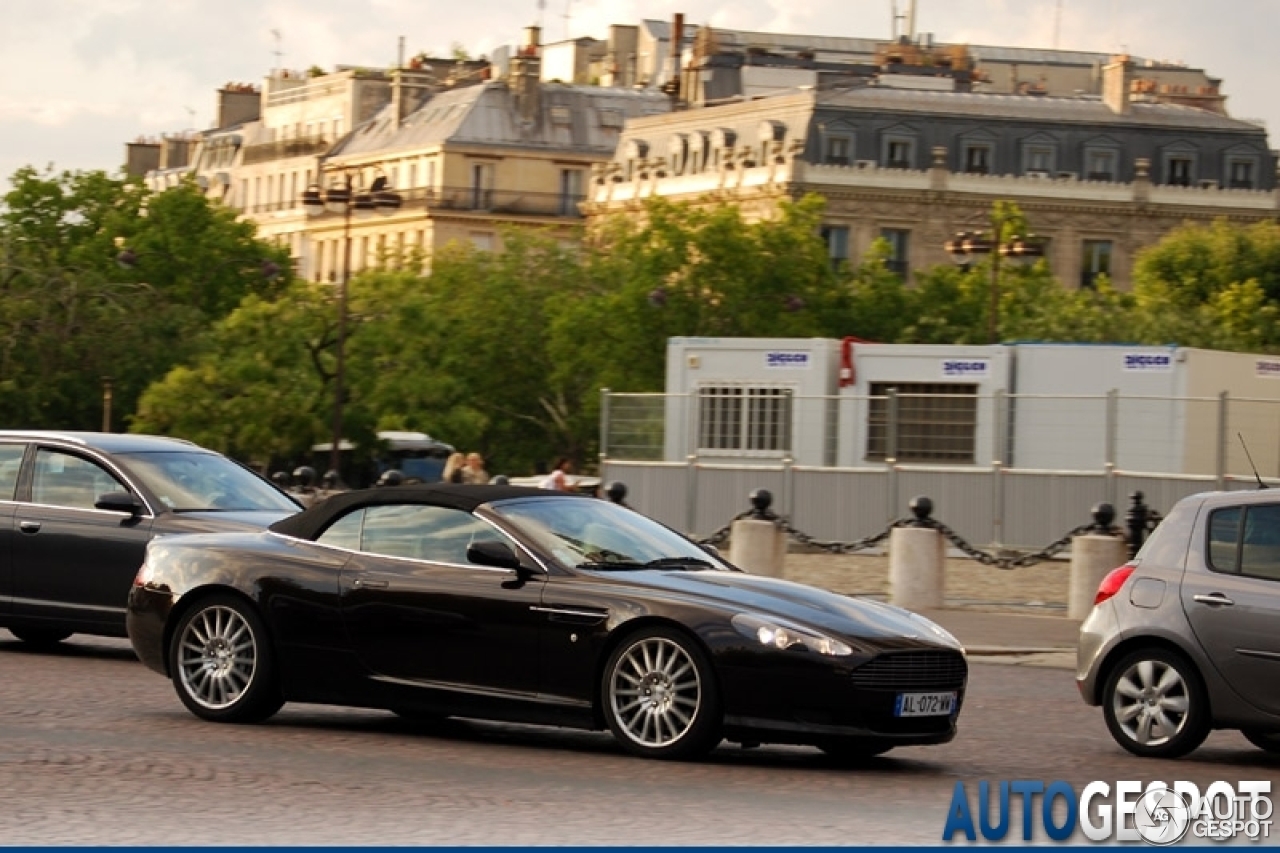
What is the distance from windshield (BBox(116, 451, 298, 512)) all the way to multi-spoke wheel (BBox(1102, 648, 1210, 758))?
7.02m

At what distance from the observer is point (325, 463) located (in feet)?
250

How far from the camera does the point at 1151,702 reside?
14.8 metres

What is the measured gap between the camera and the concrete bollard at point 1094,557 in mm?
27297

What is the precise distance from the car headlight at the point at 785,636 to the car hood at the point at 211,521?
6250 millimetres

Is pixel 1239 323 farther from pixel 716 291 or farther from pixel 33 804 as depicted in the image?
pixel 33 804

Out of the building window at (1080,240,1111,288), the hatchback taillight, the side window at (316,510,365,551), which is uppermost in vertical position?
the building window at (1080,240,1111,288)

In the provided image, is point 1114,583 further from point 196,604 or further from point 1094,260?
point 1094,260

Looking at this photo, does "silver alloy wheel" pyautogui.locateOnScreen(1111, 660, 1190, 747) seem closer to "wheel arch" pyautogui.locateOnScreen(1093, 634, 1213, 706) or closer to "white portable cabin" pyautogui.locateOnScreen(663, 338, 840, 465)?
"wheel arch" pyautogui.locateOnScreen(1093, 634, 1213, 706)

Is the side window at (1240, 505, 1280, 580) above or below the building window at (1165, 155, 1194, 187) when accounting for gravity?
below

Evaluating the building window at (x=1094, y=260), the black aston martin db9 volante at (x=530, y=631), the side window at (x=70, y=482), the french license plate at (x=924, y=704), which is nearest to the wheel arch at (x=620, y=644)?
the black aston martin db9 volante at (x=530, y=631)

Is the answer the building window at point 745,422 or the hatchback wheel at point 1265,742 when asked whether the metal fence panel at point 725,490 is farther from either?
the hatchback wheel at point 1265,742

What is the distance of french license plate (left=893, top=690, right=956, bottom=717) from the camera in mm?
13453

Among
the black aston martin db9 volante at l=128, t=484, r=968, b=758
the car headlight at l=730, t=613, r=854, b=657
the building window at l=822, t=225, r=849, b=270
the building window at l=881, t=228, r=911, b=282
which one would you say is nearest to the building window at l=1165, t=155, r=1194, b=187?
the building window at l=881, t=228, r=911, b=282

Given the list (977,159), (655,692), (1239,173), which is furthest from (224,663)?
(1239,173)
